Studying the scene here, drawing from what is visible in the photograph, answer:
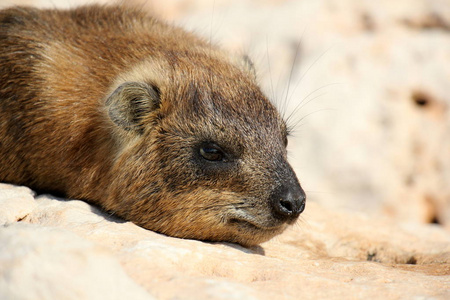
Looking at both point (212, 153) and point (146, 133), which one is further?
point (146, 133)

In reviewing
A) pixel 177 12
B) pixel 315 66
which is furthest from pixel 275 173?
pixel 177 12

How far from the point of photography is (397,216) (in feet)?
36.4

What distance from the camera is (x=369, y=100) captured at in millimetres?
11844

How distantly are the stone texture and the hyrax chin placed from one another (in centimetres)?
31

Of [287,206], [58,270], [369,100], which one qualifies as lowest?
[58,270]

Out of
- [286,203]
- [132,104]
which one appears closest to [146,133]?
[132,104]

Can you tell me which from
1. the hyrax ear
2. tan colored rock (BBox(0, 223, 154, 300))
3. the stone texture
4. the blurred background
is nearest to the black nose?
the stone texture

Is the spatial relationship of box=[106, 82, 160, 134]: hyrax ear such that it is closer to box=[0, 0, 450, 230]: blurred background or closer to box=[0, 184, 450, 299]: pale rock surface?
box=[0, 184, 450, 299]: pale rock surface

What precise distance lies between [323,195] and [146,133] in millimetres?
5956

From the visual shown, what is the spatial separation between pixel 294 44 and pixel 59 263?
32.6ft

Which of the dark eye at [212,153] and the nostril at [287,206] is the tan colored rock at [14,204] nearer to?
the dark eye at [212,153]

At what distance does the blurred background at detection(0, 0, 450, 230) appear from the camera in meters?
11.3

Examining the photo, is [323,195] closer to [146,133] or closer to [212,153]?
[212,153]

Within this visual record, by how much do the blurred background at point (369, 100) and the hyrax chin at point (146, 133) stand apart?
4.03 metres
